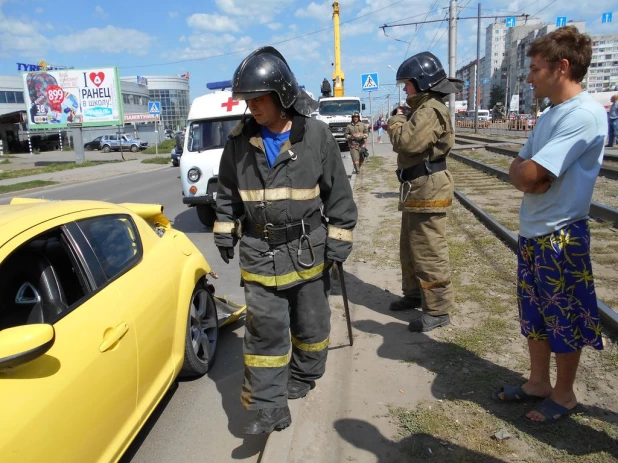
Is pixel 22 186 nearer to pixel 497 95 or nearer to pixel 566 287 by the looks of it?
pixel 566 287

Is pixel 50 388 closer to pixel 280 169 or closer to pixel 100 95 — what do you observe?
pixel 280 169

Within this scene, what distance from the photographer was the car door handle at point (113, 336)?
2.38 m

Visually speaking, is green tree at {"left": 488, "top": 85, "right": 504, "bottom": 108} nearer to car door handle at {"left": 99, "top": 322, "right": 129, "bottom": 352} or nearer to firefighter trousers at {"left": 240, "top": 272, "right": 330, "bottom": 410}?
firefighter trousers at {"left": 240, "top": 272, "right": 330, "bottom": 410}

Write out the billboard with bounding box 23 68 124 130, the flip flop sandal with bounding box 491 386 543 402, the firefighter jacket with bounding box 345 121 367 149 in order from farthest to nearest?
the billboard with bounding box 23 68 124 130
the firefighter jacket with bounding box 345 121 367 149
the flip flop sandal with bounding box 491 386 543 402

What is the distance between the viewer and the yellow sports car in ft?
6.24

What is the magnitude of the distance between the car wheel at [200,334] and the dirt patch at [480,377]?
4.26 ft

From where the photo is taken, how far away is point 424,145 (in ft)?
12.5

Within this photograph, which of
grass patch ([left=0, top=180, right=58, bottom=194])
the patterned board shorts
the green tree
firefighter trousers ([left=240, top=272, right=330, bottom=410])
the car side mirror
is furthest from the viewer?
the green tree

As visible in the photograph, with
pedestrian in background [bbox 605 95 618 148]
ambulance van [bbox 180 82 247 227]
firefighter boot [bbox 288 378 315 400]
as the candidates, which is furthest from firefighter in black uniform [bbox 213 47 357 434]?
pedestrian in background [bbox 605 95 618 148]

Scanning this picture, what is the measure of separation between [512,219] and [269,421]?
6284mm

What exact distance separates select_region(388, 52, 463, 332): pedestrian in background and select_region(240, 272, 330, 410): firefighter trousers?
1295mm

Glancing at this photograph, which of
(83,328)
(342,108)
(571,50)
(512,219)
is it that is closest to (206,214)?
(512,219)

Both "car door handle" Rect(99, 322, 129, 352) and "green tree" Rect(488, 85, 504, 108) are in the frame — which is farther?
"green tree" Rect(488, 85, 504, 108)

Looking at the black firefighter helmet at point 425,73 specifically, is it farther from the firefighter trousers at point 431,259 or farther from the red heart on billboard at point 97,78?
the red heart on billboard at point 97,78
